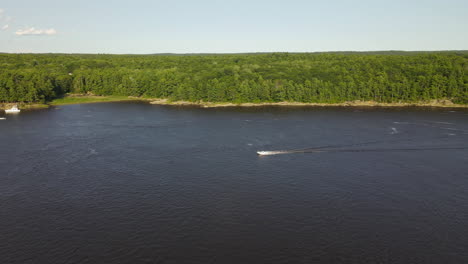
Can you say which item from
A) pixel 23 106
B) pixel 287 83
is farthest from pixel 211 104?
pixel 23 106

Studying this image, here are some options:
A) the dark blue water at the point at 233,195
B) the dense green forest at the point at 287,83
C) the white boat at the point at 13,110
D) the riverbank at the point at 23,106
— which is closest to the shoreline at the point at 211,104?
the riverbank at the point at 23,106

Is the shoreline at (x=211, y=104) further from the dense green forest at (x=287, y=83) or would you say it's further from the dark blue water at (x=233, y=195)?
the dark blue water at (x=233, y=195)

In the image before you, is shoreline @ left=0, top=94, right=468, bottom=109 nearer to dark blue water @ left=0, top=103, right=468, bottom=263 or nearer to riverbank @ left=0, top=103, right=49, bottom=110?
riverbank @ left=0, top=103, right=49, bottom=110

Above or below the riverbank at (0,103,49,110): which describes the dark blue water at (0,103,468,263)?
below

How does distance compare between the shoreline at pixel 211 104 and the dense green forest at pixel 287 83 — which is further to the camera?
the dense green forest at pixel 287 83

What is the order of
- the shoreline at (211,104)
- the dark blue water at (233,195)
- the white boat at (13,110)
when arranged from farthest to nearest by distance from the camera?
the shoreline at (211,104) → the white boat at (13,110) → the dark blue water at (233,195)

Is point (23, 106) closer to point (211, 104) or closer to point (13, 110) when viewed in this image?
point (13, 110)

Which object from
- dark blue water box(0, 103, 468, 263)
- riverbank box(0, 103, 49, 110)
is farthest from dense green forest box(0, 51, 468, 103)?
dark blue water box(0, 103, 468, 263)

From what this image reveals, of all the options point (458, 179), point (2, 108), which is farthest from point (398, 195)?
point (2, 108)
